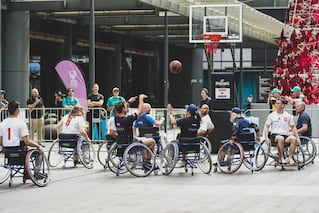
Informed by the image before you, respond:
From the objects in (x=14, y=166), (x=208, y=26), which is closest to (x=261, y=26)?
(x=208, y=26)

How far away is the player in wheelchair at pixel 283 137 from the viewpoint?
18016 millimetres

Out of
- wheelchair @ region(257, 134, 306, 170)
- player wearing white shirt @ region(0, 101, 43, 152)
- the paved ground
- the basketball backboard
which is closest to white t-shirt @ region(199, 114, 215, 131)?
wheelchair @ region(257, 134, 306, 170)

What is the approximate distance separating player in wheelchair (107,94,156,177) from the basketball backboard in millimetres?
14667

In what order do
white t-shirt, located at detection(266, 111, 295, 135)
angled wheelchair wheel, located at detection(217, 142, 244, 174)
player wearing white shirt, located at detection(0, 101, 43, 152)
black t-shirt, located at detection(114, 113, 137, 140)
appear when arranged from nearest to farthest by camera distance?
1. player wearing white shirt, located at detection(0, 101, 43, 152)
2. black t-shirt, located at detection(114, 113, 137, 140)
3. angled wheelchair wheel, located at detection(217, 142, 244, 174)
4. white t-shirt, located at detection(266, 111, 295, 135)

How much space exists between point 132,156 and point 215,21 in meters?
16.8

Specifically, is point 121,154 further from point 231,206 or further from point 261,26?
point 261,26

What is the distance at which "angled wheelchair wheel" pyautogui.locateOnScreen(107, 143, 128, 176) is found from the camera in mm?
16734

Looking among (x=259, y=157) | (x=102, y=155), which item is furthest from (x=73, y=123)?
(x=259, y=157)

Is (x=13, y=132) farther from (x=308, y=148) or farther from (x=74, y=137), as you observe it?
(x=308, y=148)

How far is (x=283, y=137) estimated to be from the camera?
18078mm

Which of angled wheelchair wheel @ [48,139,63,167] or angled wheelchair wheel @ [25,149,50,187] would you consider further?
angled wheelchair wheel @ [48,139,63,167]

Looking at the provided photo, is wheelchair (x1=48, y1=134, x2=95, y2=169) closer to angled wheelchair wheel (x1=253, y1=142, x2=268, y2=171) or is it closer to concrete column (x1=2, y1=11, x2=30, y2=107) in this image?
angled wheelchair wheel (x1=253, y1=142, x2=268, y2=171)

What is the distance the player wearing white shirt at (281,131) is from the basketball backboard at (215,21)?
1284cm

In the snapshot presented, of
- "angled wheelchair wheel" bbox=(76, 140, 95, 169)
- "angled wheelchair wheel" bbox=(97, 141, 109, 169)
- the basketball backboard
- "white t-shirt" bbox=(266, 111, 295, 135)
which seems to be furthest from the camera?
the basketball backboard
